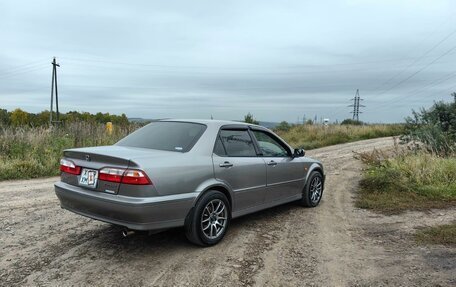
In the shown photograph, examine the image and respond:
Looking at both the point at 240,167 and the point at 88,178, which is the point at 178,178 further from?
the point at 240,167

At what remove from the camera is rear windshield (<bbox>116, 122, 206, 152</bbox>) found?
16.6ft

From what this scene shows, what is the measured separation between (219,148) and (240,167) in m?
0.40

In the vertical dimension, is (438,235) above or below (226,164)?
below

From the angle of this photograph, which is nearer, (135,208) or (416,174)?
(135,208)

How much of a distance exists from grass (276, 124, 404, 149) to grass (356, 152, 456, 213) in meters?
12.4

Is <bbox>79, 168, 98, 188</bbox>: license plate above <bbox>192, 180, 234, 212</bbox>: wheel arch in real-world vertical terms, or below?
above

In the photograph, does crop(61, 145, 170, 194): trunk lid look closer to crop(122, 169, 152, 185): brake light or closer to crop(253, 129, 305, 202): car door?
crop(122, 169, 152, 185): brake light

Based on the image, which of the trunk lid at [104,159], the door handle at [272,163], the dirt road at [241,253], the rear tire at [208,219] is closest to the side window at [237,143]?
the door handle at [272,163]

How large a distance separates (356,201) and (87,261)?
17.6 ft

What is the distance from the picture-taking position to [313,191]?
7.42m

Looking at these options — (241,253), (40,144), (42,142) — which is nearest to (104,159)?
(241,253)

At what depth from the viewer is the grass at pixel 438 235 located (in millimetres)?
5352

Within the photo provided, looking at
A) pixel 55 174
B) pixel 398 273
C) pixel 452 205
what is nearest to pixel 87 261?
pixel 398 273

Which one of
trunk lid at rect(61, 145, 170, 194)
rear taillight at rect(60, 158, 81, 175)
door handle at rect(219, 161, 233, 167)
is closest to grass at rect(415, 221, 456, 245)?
door handle at rect(219, 161, 233, 167)
